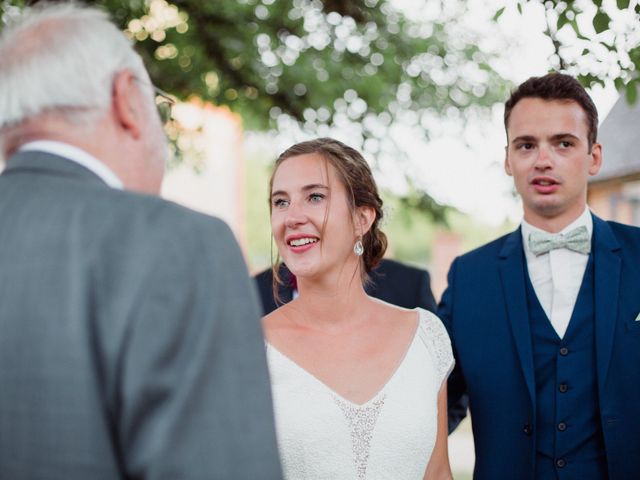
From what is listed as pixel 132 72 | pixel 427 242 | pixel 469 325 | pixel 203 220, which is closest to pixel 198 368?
pixel 203 220

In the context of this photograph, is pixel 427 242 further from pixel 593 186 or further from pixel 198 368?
pixel 198 368

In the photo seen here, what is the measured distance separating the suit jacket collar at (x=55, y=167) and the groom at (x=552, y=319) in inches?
83.1

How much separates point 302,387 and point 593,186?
8629 mm

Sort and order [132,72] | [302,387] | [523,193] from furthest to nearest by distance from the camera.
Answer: [523,193] → [302,387] → [132,72]

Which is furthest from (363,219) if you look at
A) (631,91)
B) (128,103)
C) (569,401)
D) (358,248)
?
(128,103)

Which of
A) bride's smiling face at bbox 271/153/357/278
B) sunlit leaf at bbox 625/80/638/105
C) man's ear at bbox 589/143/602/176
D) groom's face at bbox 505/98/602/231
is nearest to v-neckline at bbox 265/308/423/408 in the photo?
bride's smiling face at bbox 271/153/357/278

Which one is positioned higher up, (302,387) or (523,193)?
(523,193)

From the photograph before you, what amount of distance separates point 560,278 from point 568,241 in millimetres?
157

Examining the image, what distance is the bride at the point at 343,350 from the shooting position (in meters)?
2.88

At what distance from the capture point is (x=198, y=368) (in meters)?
1.29

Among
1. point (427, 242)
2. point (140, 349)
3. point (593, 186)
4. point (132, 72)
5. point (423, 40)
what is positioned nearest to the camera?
point (140, 349)

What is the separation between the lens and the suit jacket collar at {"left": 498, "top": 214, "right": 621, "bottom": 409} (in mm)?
3033

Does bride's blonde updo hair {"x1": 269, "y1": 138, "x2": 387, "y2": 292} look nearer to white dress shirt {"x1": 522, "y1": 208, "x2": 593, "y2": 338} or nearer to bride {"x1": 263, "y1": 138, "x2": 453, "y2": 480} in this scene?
bride {"x1": 263, "y1": 138, "x2": 453, "y2": 480}

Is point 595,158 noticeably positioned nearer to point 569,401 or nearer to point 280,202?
point 569,401
